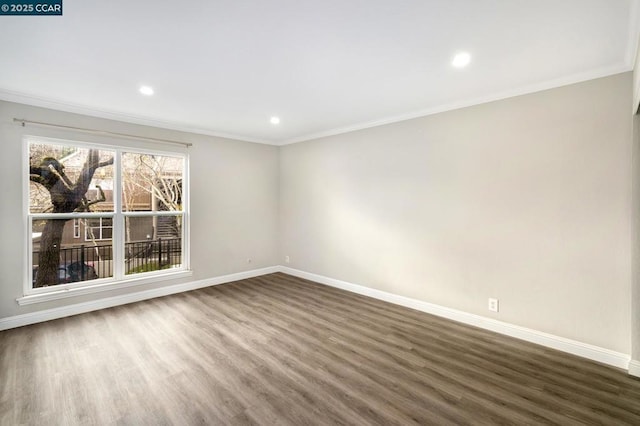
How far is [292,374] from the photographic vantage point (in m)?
2.43

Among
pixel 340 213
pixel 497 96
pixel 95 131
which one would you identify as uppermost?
pixel 497 96

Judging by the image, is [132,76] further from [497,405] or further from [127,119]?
[497,405]

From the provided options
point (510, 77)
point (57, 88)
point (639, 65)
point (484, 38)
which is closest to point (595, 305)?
point (639, 65)

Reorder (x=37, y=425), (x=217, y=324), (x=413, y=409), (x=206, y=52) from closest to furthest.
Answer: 1. (x=37, y=425)
2. (x=413, y=409)
3. (x=206, y=52)
4. (x=217, y=324)

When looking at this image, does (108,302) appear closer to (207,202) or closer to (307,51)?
(207,202)

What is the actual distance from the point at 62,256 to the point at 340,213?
3.87 meters

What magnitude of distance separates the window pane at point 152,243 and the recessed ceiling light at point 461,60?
14.3ft

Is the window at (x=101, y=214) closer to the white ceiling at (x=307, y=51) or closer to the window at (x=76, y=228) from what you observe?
the window at (x=76, y=228)

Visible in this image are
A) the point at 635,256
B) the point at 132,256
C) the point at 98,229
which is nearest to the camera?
the point at 635,256

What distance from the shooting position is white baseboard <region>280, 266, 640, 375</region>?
257cm

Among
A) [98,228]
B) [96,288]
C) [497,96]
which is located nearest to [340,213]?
[497,96]

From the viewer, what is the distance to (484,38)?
6.92ft

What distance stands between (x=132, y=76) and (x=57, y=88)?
3.47ft

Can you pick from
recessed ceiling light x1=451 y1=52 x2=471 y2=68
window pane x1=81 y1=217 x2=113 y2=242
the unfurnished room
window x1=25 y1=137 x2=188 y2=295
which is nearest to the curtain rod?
the unfurnished room
